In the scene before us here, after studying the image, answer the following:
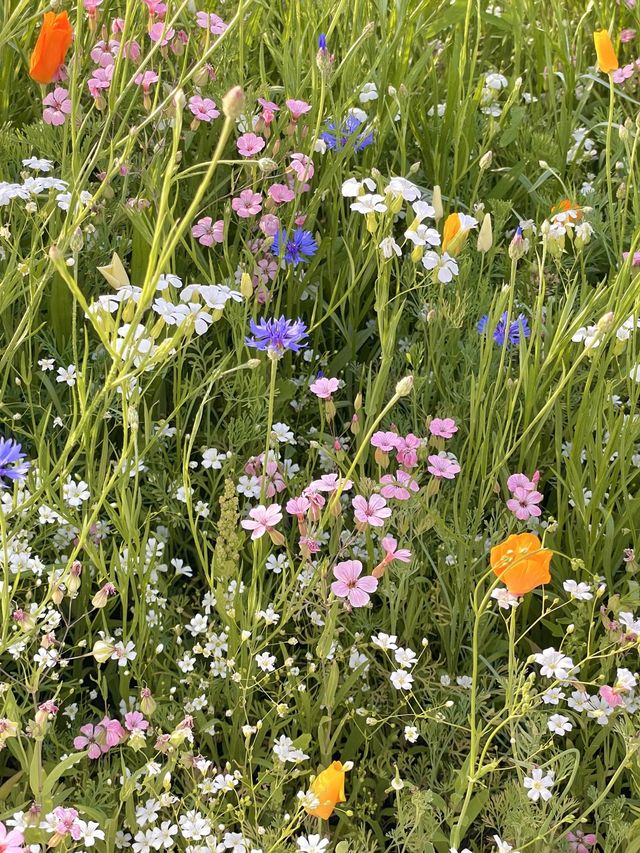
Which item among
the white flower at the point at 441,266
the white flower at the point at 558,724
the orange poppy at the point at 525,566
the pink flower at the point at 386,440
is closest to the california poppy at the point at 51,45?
the white flower at the point at 441,266

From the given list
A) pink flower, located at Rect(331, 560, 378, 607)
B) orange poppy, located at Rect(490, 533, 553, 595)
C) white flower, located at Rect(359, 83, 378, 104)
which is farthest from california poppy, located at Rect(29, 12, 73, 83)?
orange poppy, located at Rect(490, 533, 553, 595)

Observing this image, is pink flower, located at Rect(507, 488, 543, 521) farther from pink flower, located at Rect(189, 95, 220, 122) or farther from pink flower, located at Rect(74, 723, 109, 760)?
pink flower, located at Rect(189, 95, 220, 122)

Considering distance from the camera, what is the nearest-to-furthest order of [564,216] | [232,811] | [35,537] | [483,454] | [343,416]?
[232,811] < [483,454] < [35,537] < [564,216] < [343,416]

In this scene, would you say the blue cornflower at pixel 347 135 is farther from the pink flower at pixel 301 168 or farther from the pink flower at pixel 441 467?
the pink flower at pixel 441 467

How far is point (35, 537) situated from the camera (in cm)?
177

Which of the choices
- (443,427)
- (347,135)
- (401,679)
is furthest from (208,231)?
(401,679)

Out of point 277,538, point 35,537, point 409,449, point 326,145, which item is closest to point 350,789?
point 277,538

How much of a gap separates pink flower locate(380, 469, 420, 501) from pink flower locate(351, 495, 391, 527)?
67mm

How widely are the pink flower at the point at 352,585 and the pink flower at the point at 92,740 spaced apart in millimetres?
407

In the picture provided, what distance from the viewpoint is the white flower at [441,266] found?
1682 mm

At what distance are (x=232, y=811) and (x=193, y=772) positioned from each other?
94 millimetres

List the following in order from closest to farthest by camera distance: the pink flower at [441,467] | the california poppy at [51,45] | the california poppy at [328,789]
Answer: the california poppy at [328,789] → the pink flower at [441,467] → the california poppy at [51,45]

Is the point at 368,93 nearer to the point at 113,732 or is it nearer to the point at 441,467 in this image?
the point at 441,467

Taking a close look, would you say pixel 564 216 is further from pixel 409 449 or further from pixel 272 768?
pixel 272 768
